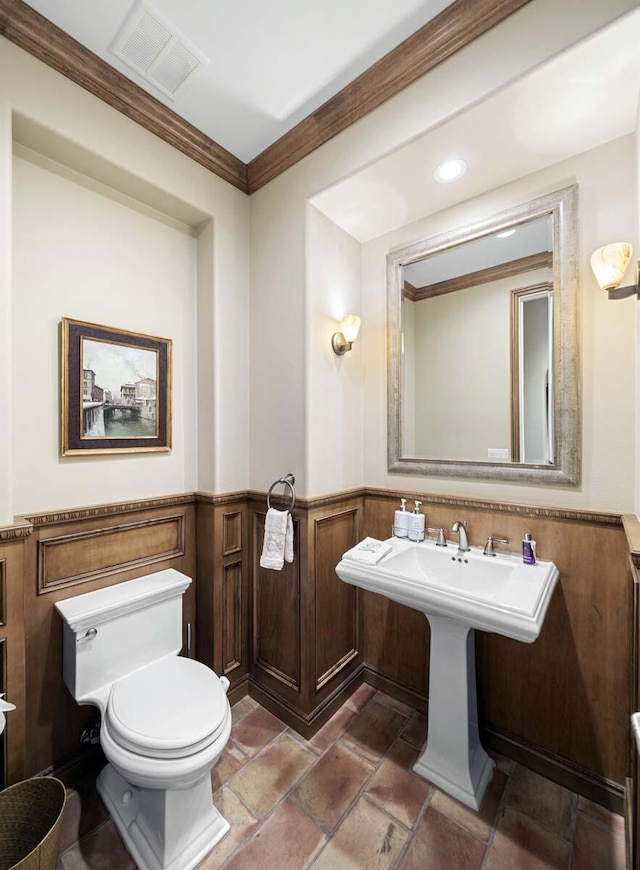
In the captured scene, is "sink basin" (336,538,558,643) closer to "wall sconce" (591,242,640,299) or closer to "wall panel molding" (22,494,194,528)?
"wall panel molding" (22,494,194,528)

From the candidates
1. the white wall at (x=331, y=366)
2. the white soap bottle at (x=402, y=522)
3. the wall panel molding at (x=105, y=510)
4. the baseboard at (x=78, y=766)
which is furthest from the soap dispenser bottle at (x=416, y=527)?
the baseboard at (x=78, y=766)

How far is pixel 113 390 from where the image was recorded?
1.70 meters

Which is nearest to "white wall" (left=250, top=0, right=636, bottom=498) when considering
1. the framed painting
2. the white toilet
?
the framed painting

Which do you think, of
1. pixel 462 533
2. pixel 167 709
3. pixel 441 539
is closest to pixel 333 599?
pixel 441 539

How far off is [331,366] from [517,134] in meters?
1.18

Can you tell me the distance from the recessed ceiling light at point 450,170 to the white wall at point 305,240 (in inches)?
8.4

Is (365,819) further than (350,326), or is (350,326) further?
(350,326)

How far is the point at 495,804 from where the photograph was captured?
1425 mm

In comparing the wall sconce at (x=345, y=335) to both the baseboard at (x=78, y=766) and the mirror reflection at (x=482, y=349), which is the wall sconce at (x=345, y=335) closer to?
the mirror reflection at (x=482, y=349)

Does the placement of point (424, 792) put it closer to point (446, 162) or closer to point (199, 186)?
point (446, 162)

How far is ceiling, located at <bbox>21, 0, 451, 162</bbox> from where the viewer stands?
1263mm

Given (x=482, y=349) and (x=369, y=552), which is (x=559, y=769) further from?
(x=482, y=349)

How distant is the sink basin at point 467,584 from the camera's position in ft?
3.83

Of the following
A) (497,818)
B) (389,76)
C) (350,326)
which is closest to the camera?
(497,818)
